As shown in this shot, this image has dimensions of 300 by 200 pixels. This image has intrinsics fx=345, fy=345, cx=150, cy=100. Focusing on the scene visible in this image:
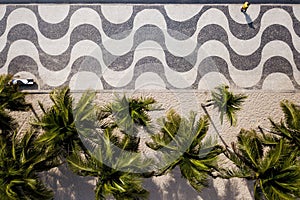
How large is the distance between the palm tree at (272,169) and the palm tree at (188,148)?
686mm

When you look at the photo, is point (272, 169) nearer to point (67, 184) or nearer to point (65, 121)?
point (65, 121)

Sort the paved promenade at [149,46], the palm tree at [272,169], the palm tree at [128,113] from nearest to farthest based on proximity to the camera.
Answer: the palm tree at [272,169]
the palm tree at [128,113]
the paved promenade at [149,46]

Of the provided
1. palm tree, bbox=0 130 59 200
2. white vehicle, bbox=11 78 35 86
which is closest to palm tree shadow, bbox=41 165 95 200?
palm tree, bbox=0 130 59 200

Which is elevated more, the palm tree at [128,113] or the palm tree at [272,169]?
the palm tree at [128,113]

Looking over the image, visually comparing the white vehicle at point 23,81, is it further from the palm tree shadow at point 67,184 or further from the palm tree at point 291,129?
the palm tree at point 291,129

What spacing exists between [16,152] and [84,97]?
5.56 ft

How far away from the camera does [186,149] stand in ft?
22.7

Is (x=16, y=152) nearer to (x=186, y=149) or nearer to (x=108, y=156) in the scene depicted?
(x=108, y=156)

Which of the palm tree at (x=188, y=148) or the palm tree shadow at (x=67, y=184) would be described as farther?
the palm tree shadow at (x=67, y=184)

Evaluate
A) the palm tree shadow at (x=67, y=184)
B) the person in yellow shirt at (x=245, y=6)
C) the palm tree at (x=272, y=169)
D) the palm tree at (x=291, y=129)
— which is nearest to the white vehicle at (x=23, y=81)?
the palm tree shadow at (x=67, y=184)

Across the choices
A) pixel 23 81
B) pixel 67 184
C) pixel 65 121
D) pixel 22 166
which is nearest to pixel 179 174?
pixel 67 184

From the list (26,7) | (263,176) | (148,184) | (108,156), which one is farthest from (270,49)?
(26,7)

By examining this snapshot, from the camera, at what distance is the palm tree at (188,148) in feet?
22.7

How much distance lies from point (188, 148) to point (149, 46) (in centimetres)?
344
